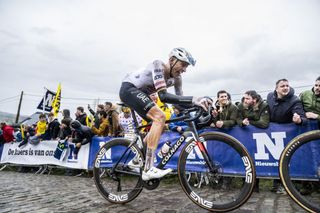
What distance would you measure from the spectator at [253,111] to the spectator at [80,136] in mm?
5225

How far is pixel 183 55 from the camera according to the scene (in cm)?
356

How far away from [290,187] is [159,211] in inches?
66.8

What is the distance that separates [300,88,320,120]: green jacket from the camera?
4.98m

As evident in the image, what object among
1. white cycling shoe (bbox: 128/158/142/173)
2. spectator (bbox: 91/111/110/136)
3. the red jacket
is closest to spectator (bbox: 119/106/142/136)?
spectator (bbox: 91/111/110/136)

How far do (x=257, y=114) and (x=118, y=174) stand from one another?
11.4 ft

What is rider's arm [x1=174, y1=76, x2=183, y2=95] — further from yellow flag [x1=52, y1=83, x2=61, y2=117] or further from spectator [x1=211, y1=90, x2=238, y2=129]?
yellow flag [x1=52, y1=83, x2=61, y2=117]

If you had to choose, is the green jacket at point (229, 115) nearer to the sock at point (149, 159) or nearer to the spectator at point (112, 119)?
the sock at point (149, 159)

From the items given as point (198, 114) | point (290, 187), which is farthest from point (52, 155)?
point (290, 187)

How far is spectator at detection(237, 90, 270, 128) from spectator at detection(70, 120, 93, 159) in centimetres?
522

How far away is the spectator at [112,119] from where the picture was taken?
8.48 metres

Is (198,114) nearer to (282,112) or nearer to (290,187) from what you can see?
(290,187)

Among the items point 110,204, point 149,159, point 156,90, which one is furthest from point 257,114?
point 110,204

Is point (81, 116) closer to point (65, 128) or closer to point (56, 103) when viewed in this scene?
point (65, 128)

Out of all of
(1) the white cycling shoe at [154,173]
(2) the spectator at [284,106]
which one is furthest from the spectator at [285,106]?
(1) the white cycling shoe at [154,173]
